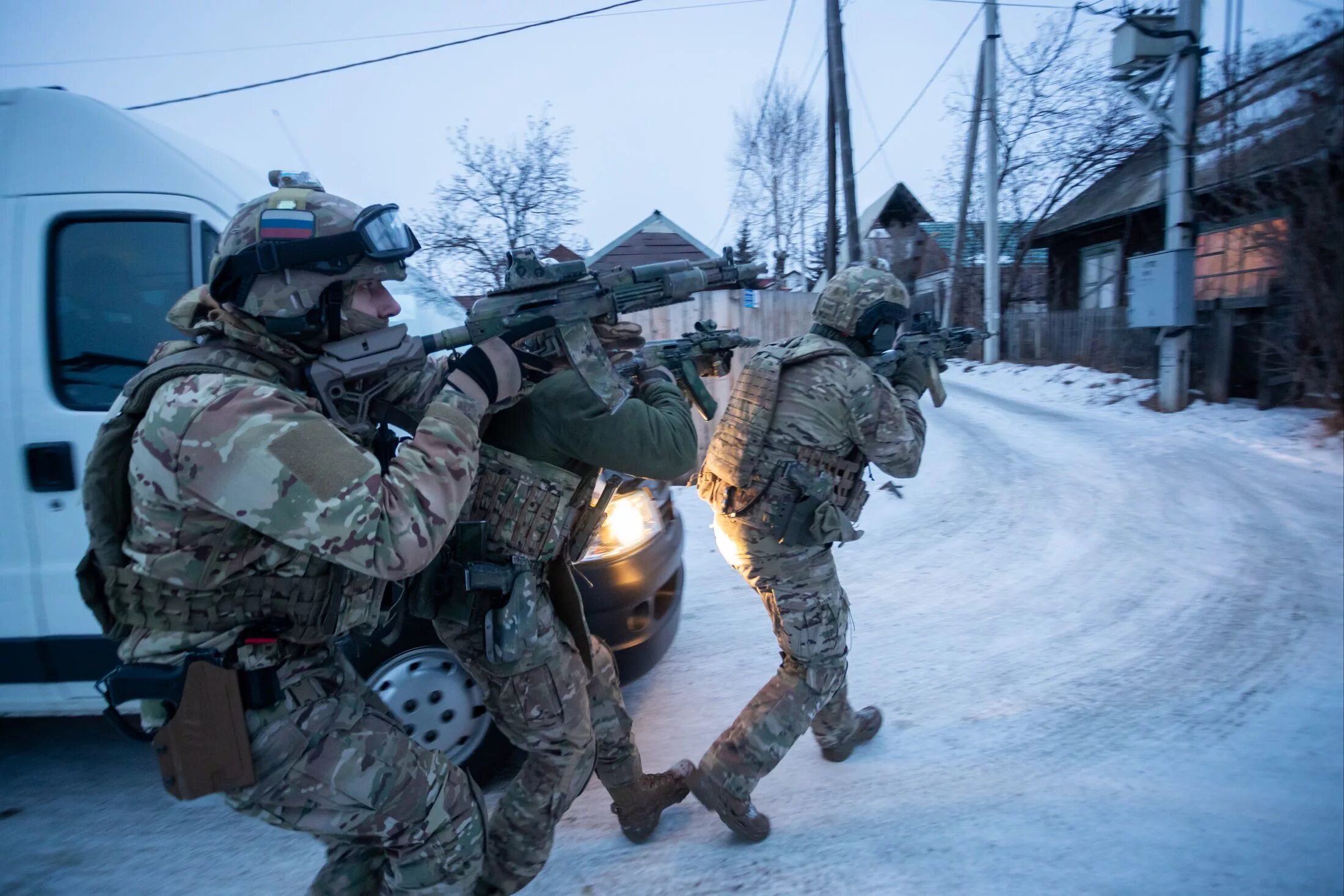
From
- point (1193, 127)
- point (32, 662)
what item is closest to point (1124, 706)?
point (32, 662)

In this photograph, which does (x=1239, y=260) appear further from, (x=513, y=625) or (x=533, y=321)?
(x=513, y=625)

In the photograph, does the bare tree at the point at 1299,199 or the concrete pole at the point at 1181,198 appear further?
the concrete pole at the point at 1181,198

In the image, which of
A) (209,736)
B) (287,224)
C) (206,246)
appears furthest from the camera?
(206,246)

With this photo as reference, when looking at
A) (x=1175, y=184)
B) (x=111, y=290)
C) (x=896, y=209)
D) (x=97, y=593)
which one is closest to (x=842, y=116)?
(x=1175, y=184)

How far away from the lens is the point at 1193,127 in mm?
9281

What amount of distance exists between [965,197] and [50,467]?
18620mm

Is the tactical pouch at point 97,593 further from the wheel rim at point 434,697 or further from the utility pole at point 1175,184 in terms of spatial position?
the utility pole at point 1175,184

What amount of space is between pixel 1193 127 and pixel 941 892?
33.6 ft

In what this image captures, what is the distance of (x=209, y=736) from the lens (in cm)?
157

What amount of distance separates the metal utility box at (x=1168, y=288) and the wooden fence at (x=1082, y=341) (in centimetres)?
183

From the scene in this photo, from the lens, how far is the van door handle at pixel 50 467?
111 inches

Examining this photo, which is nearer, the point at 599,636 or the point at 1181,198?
the point at 599,636

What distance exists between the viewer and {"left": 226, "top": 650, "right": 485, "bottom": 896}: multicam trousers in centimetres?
164

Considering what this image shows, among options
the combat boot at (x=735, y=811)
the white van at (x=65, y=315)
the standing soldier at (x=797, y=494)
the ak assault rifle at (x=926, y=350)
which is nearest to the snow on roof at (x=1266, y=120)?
the ak assault rifle at (x=926, y=350)
